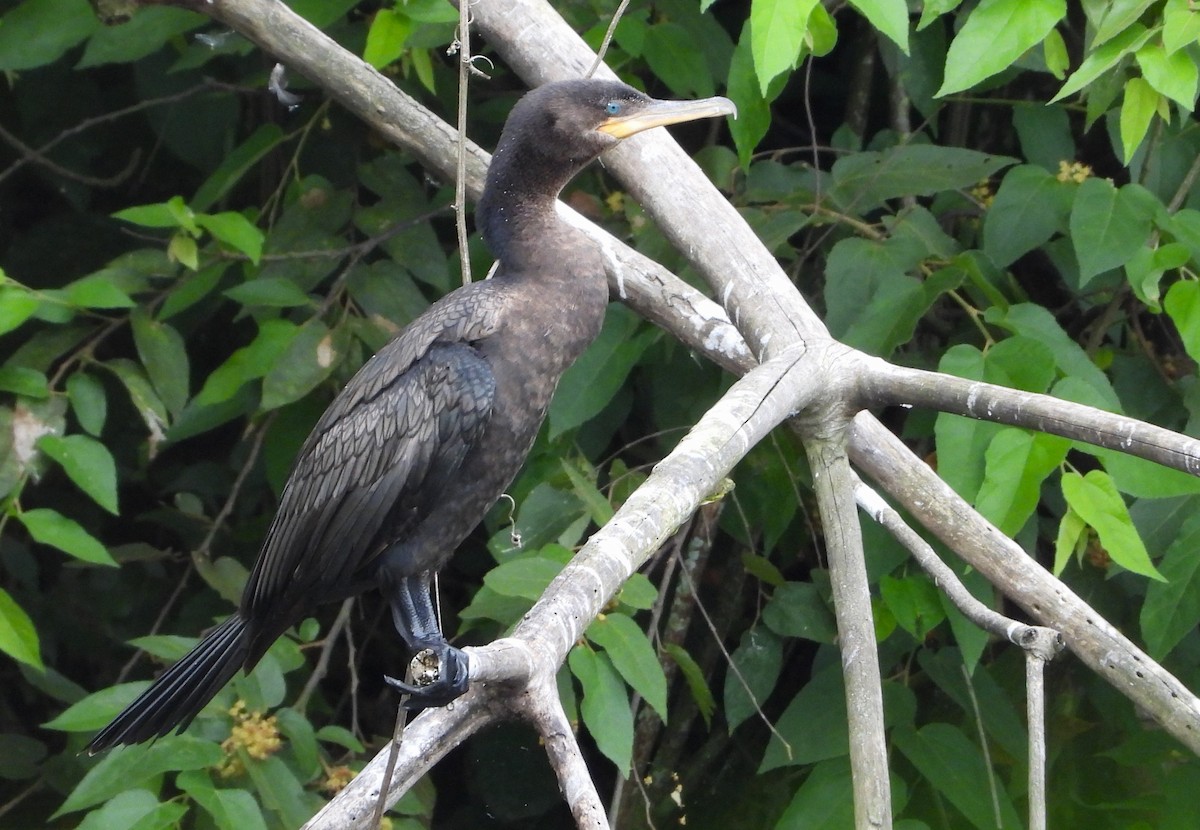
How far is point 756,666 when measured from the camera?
104 inches

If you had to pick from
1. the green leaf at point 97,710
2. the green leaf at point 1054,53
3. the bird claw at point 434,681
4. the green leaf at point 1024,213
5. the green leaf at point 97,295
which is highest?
the green leaf at point 1054,53

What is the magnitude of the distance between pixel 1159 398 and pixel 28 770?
8.24 ft

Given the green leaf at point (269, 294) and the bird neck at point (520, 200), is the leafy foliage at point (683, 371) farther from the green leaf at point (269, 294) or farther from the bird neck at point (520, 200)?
the bird neck at point (520, 200)

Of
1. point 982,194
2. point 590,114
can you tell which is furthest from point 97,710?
point 982,194

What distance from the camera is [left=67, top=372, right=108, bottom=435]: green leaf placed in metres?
2.45

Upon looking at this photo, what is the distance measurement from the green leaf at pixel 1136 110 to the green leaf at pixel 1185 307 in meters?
0.32

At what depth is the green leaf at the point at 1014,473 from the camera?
5.94 feet

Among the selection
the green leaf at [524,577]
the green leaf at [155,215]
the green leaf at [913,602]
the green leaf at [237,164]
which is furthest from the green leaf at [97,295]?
the green leaf at [913,602]

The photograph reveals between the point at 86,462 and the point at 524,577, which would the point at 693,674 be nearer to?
the point at 524,577

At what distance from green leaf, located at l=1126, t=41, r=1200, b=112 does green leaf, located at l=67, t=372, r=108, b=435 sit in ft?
5.91

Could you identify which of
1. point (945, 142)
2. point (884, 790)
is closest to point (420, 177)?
point (945, 142)

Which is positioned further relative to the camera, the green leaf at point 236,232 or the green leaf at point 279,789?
the green leaf at point 236,232

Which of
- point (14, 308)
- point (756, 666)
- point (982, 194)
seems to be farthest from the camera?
point (982, 194)

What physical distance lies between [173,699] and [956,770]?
1.29 meters
